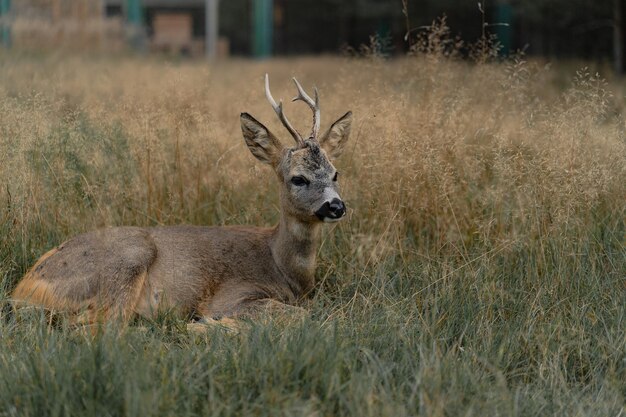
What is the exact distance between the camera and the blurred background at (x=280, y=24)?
16.4 meters

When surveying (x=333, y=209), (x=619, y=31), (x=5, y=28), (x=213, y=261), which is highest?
(x=619, y=31)

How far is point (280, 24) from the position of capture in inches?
772

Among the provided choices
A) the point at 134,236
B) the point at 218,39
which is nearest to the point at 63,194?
the point at 134,236

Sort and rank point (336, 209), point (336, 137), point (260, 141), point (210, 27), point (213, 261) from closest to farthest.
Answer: point (336, 209), point (213, 261), point (260, 141), point (336, 137), point (210, 27)

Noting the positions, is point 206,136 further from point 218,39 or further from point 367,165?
point 218,39

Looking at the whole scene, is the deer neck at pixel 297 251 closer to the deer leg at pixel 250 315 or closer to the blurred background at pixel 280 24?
the deer leg at pixel 250 315

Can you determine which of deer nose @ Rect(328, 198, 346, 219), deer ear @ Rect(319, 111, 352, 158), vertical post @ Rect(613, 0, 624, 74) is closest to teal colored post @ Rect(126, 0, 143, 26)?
A: vertical post @ Rect(613, 0, 624, 74)

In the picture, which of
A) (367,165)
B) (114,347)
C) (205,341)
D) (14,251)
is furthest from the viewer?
(367,165)

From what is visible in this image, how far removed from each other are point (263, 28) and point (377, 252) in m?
14.6

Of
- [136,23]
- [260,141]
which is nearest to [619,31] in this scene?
[136,23]

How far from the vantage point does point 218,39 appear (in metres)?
19.5

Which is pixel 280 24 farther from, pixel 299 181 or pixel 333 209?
pixel 333 209

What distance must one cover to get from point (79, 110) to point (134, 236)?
175 centimetres

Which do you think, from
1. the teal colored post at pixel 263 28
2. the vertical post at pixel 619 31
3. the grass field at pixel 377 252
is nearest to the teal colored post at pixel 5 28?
the teal colored post at pixel 263 28
